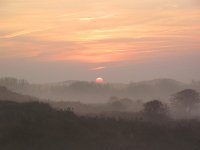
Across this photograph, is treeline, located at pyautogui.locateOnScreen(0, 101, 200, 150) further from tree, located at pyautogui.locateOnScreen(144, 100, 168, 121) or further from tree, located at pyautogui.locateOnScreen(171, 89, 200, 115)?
tree, located at pyautogui.locateOnScreen(171, 89, 200, 115)

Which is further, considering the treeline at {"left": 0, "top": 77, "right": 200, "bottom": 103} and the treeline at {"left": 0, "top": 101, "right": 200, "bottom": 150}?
the treeline at {"left": 0, "top": 77, "right": 200, "bottom": 103}

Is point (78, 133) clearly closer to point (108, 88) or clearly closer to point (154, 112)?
point (154, 112)

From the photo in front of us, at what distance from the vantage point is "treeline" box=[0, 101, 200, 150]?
15.7 m

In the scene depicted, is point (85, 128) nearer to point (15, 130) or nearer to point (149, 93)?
point (15, 130)

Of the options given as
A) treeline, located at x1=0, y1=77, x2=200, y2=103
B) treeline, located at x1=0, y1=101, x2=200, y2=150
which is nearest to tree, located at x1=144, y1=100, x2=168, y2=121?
treeline, located at x1=0, y1=101, x2=200, y2=150

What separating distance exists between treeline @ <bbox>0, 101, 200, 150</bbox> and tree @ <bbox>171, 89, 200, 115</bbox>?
111 feet

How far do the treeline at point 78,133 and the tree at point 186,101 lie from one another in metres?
34.0

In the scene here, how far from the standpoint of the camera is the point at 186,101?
191 ft

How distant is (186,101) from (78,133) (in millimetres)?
43905

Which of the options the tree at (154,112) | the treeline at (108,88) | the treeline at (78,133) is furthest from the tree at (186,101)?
the treeline at (108,88)

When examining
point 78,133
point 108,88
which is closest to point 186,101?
point 78,133

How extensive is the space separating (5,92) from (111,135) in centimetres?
2740

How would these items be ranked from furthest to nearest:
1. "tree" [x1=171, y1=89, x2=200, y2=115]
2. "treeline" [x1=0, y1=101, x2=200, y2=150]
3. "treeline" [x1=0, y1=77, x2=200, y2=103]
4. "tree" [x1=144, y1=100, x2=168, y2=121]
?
"treeline" [x1=0, y1=77, x2=200, y2=103], "tree" [x1=171, y1=89, x2=200, y2=115], "tree" [x1=144, y1=100, x2=168, y2=121], "treeline" [x1=0, y1=101, x2=200, y2=150]

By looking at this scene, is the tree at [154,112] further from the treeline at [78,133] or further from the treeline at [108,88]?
the treeline at [108,88]
